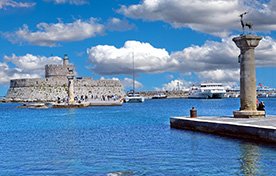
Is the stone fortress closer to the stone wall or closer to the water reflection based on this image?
the stone wall

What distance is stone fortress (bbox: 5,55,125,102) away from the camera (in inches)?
3381

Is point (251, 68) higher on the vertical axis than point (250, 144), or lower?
higher

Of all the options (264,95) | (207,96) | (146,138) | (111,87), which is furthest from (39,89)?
(264,95)

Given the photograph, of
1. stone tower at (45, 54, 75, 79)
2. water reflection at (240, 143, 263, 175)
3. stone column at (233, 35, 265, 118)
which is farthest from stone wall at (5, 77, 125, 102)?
water reflection at (240, 143, 263, 175)

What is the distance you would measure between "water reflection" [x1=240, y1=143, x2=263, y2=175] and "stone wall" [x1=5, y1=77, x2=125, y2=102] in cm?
7562

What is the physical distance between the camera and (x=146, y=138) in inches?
635

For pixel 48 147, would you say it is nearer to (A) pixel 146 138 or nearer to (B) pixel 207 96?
(A) pixel 146 138

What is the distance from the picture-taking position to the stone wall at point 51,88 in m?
85.8

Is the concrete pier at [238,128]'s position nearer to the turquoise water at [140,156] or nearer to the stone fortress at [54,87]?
the turquoise water at [140,156]

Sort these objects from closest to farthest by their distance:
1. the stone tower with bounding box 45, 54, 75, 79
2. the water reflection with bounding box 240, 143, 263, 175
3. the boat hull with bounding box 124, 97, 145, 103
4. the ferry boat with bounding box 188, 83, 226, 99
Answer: the water reflection with bounding box 240, 143, 263, 175
the boat hull with bounding box 124, 97, 145, 103
the stone tower with bounding box 45, 54, 75, 79
the ferry boat with bounding box 188, 83, 226, 99

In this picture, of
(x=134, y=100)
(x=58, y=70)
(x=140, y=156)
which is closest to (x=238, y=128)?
(x=140, y=156)

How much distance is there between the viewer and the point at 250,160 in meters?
10.7

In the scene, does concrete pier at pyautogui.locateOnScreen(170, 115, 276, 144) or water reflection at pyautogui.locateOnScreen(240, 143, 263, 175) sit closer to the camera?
water reflection at pyautogui.locateOnScreen(240, 143, 263, 175)

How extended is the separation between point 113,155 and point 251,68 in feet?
29.5
